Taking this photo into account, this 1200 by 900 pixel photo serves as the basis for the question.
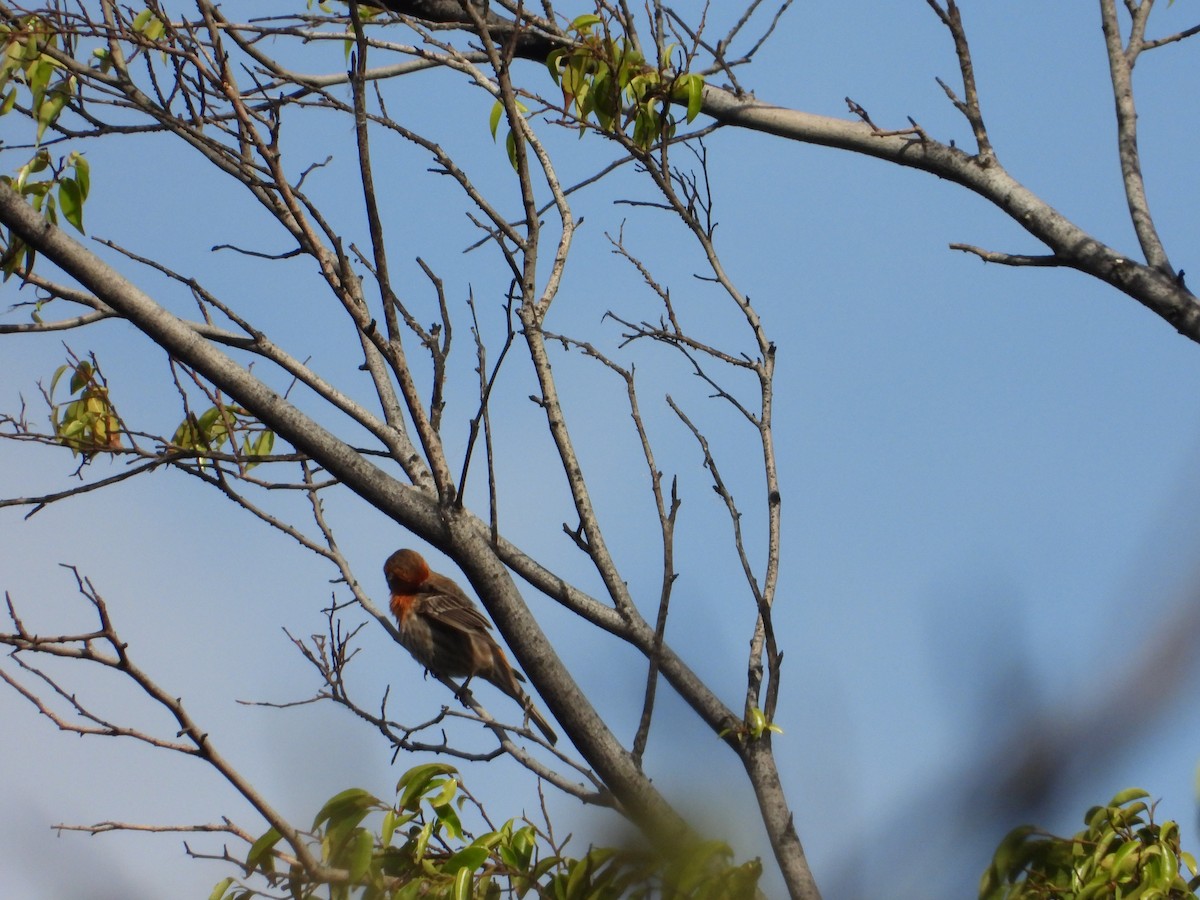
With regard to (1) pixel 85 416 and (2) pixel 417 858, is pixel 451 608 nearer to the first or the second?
(1) pixel 85 416

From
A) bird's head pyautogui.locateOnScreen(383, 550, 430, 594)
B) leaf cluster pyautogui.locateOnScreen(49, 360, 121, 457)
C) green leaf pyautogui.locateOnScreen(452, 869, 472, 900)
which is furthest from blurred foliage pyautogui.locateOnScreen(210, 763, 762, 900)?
bird's head pyautogui.locateOnScreen(383, 550, 430, 594)

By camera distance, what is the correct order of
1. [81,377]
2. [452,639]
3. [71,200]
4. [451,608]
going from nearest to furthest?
[71,200] < [81,377] < [452,639] < [451,608]

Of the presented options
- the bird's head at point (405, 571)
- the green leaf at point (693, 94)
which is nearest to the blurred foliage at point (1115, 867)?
the green leaf at point (693, 94)

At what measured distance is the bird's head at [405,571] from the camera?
9039mm

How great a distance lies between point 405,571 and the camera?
9055 mm

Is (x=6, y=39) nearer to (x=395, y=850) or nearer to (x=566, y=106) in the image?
(x=566, y=106)

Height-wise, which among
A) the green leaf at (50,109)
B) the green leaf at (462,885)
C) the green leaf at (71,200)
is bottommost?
the green leaf at (462,885)

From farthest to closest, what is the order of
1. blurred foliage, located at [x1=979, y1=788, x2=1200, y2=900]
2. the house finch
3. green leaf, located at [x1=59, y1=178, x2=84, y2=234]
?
the house finch
green leaf, located at [x1=59, y1=178, x2=84, y2=234]
blurred foliage, located at [x1=979, y1=788, x2=1200, y2=900]

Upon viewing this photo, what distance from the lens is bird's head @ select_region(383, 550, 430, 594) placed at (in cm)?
904

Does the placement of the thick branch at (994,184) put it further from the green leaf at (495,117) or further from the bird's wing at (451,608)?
the bird's wing at (451,608)

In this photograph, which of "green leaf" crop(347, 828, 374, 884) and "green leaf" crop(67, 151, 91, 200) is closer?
"green leaf" crop(347, 828, 374, 884)

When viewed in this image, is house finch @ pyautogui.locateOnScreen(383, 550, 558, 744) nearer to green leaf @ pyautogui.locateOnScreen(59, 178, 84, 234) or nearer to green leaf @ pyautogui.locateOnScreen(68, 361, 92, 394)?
green leaf @ pyautogui.locateOnScreen(68, 361, 92, 394)

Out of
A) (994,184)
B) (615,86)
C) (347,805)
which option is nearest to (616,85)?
(615,86)

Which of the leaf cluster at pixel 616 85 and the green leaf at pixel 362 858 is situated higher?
the leaf cluster at pixel 616 85
